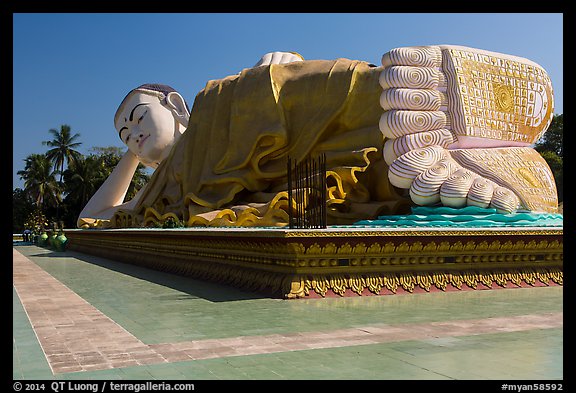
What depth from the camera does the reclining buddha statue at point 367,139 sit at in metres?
11.0

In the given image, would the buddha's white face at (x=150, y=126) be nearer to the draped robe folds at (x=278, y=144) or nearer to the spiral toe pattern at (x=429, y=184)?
the draped robe folds at (x=278, y=144)

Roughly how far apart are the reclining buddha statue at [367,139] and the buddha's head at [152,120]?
3.31m

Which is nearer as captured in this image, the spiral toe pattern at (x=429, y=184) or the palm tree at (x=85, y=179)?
the spiral toe pattern at (x=429, y=184)

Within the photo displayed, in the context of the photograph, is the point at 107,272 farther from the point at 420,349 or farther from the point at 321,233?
the point at 420,349

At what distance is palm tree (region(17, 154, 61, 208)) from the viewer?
136 ft

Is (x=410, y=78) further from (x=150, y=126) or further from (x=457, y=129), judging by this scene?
(x=150, y=126)

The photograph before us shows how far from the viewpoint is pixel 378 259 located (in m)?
6.96

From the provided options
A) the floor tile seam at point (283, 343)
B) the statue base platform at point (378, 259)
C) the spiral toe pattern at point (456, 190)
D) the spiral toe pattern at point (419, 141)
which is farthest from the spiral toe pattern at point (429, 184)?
the floor tile seam at point (283, 343)

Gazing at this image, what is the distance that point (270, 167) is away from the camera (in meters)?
15.0

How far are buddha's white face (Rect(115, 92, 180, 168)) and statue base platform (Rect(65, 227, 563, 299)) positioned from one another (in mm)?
13420

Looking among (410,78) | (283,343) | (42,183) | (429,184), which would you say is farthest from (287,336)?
(42,183)

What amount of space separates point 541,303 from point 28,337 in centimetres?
480

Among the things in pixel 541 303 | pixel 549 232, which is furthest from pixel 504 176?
pixel 541 303

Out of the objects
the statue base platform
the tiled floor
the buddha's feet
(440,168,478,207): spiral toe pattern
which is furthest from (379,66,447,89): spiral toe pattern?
the tiled floor
